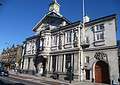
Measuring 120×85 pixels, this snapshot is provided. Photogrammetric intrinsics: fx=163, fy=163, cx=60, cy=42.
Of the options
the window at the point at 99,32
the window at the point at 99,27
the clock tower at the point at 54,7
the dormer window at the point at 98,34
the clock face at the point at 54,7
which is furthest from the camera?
the clock face at the point at 54,7

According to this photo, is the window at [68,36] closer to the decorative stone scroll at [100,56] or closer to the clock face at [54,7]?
the decorative stone scroll at [100,56]

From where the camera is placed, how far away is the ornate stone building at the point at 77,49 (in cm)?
2541

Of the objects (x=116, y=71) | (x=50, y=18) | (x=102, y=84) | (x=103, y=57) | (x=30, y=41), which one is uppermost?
(x=50, y=18)

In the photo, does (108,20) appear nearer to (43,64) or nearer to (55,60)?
(55,60)

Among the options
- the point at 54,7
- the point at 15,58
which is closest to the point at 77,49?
the point at 54,7

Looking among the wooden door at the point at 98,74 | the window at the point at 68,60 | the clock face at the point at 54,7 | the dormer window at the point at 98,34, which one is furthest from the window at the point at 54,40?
the wooden door at the point at 98,74

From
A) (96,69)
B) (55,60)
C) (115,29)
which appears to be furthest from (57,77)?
(115,29)

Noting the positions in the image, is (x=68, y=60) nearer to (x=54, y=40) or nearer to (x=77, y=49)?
(x=77, y=49)

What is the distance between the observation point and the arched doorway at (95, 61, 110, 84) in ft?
82.6

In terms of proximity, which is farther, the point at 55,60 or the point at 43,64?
the point at 43,64

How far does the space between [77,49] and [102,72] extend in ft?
19.0

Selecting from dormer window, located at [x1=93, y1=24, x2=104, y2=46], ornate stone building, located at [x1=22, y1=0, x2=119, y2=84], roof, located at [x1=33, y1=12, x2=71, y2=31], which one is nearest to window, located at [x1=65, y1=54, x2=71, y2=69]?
ornate stone building, located at [x1=22, y1=0, x2=119, y2=84]

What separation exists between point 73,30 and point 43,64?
10616mm

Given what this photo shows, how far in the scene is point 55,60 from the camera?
109 ft
